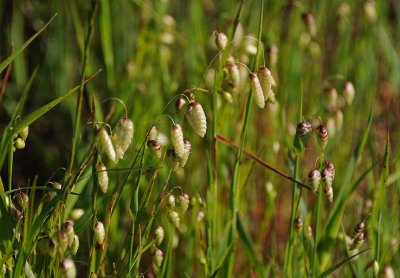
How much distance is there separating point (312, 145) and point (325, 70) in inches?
32.3

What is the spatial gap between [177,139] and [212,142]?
302 mm

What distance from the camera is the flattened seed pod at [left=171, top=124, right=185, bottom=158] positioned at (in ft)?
4.90

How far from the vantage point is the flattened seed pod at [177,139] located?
1.49 metres

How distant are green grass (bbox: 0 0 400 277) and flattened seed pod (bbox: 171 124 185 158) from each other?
0.20ft

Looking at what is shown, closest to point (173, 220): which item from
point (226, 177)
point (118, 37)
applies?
point (226, 177)

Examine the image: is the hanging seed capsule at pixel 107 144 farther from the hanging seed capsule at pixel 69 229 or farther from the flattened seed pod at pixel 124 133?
the hanging seed capsule at pixel 69 229

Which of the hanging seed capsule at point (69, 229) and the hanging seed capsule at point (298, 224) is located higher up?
the hanging seed capsule at point (69, 229)

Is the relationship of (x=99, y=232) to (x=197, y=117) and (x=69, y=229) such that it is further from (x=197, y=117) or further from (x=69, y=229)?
Result: (x=197, y=117)

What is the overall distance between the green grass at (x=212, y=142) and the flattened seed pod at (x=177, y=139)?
62mm

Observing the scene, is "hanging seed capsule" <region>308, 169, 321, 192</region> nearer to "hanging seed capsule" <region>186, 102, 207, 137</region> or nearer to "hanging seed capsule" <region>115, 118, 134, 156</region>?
"hanging seed capsule" <region>186, 102, 207, 137</region>

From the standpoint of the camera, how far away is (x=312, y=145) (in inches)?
A: 113

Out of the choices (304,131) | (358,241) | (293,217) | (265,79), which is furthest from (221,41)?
(358,241)

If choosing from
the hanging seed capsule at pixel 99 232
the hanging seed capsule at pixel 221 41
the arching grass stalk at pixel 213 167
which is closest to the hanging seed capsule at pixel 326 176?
the arching grass stalk at pixel 213 167

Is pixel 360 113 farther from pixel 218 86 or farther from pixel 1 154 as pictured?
pixel 1 154
